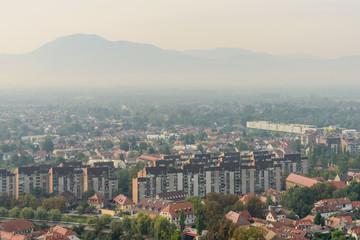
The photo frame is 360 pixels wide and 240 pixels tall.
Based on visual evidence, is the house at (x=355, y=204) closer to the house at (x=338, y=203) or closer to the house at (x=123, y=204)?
the house at (x=338, y=203)

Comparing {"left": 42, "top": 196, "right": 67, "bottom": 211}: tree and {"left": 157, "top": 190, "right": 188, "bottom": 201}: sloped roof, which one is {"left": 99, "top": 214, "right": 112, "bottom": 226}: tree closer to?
{"left": 42, "top": 196, "right": 67, "bottom": 211}: tree

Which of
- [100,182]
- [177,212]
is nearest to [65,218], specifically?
[177,212]

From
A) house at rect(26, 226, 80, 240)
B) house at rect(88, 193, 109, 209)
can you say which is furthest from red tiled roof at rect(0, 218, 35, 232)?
house at rect(88, 193, 109, 209)

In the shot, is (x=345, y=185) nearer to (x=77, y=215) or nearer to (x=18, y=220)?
(x=77, y=215)

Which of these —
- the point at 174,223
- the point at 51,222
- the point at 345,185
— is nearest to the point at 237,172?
the point at 345,185

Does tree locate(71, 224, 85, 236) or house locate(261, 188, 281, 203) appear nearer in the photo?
tree locate(71, 224, 85, 236)

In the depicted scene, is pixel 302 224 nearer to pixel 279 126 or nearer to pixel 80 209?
pixel 80 209
